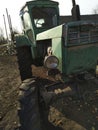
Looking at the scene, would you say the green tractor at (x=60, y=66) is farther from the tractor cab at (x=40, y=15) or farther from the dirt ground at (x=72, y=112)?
the tractor cab at (x=40, y=15)

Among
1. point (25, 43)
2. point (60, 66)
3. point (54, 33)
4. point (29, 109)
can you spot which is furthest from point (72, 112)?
point (25, 43)

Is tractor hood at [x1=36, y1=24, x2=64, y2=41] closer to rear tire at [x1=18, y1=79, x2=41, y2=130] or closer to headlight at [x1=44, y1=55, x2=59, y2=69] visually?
headlight at [x1=44, y1=55, x2=59, y2=69]

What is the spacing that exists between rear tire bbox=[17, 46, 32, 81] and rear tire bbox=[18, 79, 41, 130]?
7.88 ft

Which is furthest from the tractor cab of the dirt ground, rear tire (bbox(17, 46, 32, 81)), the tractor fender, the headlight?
the headlight

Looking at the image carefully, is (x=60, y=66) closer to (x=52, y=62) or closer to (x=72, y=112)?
(x=52, y=62)

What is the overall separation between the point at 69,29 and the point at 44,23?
2679 mm

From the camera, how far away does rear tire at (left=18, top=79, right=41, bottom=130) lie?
446 cm

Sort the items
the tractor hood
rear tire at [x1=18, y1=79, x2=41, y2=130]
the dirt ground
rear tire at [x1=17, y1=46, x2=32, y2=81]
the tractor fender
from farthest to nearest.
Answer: the tractor fender < rear tire at [x1=17, y1=46, x2=32, y2=81] < the dirt ground < the tractor hood < rear tire at [x1=18, y1=79, x2=41, y2=130]

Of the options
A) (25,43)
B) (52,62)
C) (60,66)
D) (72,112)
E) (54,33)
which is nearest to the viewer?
(52,62)

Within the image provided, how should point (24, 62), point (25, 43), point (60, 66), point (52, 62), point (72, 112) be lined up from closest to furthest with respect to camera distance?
point (52, 62) < point (60, 66) < point (72, 112) < point (24, 62) < point (25, 43)

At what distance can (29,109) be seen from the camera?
4516 mm

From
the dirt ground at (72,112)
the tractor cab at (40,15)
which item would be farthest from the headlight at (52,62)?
the tractor cab at (40,15)

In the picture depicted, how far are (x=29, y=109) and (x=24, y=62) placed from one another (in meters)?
2.76

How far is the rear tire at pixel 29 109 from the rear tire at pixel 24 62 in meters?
2.40
